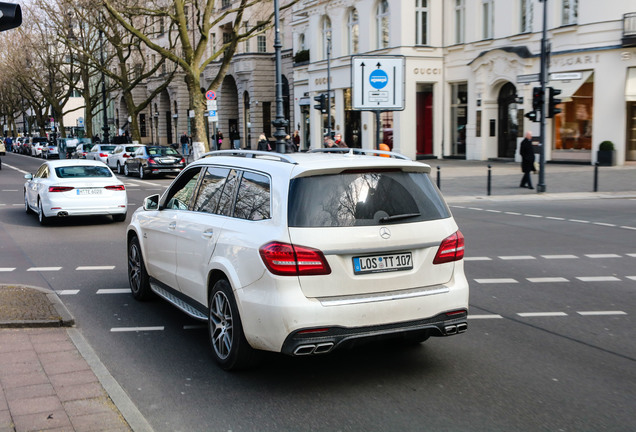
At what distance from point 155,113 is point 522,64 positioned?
52.0m

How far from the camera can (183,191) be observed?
682 centimetres

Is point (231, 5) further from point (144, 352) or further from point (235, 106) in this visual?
point (144, 352)

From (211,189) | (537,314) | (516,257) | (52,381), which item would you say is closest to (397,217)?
(211,189)

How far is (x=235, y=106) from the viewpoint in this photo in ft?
204

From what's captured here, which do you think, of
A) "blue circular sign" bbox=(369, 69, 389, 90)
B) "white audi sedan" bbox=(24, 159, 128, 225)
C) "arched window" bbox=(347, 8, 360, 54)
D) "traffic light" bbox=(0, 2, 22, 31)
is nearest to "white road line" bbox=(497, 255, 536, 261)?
"traffic light" bbox=(0, 2, 22, 31)

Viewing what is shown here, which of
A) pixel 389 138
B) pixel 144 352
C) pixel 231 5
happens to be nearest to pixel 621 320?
pixel 144 352

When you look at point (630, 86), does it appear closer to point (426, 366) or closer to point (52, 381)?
point (426, 366)

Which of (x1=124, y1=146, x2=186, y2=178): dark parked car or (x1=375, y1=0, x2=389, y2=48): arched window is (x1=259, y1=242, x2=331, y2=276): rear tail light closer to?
(x1=124, y1=146, x2=186, y2=178): dark parked car

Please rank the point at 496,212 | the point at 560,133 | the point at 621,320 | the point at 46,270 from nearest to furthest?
the point at 621,320, the point at 46,270, the point at 496,212, the point at 560,133

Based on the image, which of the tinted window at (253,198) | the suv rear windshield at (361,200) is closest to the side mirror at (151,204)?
the tinted window at (253,198)

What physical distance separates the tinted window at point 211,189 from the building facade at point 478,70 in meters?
22.7

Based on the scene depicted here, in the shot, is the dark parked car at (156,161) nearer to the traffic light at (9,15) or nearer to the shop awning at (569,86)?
the shop awning at (569,86)

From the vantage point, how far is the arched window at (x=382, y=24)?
3909 centimetres

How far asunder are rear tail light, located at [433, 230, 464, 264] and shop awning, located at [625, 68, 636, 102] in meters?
26.7
